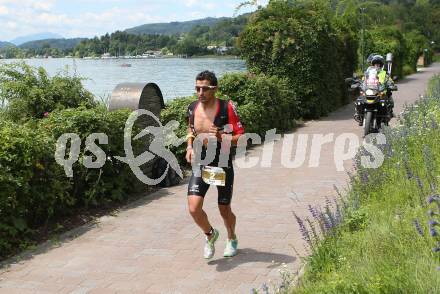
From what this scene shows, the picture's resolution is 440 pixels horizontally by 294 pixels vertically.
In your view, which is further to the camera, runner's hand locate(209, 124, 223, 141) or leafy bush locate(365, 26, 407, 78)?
leafy bush locate(365, 26, 407, 78)

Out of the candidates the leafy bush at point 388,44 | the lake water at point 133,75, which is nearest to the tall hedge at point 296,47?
the lake water at point 133,75

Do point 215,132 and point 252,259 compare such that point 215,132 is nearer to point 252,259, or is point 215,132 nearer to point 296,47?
point 252,259

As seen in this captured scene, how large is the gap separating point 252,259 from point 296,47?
11.9 metres

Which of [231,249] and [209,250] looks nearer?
[209,250]

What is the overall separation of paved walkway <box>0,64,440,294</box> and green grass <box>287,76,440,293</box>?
618 mm

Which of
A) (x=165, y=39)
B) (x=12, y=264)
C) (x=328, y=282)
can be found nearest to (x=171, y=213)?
(x=12, y=264)

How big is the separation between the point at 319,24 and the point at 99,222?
11.7 meters

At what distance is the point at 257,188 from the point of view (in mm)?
8734

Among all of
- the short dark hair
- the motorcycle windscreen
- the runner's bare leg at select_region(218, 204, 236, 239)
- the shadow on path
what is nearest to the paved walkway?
the shadow on path

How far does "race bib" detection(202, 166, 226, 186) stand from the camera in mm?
5258

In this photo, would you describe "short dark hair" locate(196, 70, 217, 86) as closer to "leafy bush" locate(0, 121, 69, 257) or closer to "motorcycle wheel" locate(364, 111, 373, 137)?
"leafy bush" locate(0, 121, 69, 257)

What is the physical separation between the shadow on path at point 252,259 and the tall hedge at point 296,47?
11.6 m

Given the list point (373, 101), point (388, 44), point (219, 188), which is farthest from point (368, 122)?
point (388, 44)

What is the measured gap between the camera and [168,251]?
5836 millimetres
